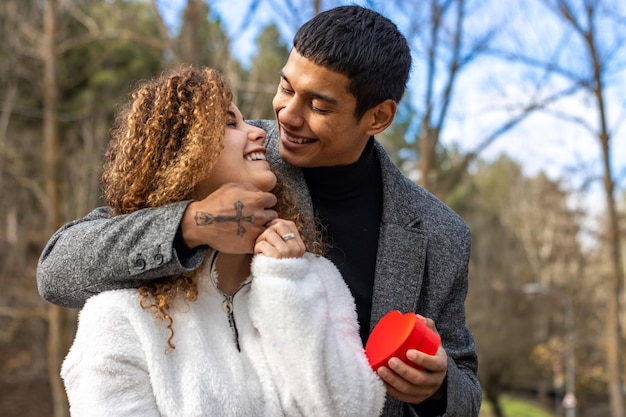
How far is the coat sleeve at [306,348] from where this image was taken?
1.84 m

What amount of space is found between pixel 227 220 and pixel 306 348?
1.22ft

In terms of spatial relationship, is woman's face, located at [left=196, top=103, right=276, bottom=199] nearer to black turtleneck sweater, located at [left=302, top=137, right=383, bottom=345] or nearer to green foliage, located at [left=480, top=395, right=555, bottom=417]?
→ black turtleneck sweater, located at [left=302, top=137, right=383, bottom=345]

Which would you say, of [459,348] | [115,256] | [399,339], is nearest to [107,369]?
[115,256]

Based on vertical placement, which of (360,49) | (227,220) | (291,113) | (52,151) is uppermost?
(52,151)

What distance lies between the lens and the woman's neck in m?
2.03

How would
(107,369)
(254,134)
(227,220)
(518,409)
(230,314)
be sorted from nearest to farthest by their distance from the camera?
1. (107,369)
2. (227,220)
3. (230,314)
4. (254,134)
5. (518,409)

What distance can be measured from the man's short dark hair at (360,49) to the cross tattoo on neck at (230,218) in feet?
1.94

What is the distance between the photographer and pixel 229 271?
2043mm

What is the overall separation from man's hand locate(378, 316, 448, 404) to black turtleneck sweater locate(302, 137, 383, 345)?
35 centimetres

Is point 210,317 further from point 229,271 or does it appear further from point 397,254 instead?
point 397,254

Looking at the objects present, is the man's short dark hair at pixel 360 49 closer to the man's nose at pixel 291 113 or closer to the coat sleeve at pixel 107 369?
the man's nose at pixel 291 113

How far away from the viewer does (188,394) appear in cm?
182

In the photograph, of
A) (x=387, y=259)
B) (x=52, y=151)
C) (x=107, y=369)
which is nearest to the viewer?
(x=107, y=369)

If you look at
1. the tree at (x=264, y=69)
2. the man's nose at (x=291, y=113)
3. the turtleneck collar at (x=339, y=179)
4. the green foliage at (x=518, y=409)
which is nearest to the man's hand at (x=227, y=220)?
the man's nose at (x=291, y=113)
